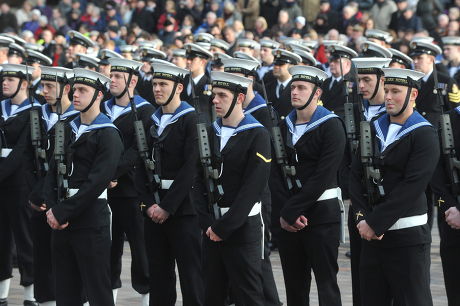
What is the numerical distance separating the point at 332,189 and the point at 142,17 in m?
16.8

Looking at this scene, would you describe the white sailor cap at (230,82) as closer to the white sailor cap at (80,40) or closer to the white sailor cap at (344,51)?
the white sailor cap at (344,51)

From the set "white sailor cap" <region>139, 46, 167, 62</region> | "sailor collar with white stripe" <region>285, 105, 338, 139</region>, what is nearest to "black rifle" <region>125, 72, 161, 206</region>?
"sailor collar with white stripe" <region>285, 105, 338, 139</region>

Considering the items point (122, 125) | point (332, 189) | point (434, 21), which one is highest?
point (434, 21)

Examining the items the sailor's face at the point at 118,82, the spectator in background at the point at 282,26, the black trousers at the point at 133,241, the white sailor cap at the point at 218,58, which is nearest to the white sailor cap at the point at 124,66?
the sailor's face at the point at 118,82

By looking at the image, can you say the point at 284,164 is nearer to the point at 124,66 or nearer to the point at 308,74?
the point at 308,74

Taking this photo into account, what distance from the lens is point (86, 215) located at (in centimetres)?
834

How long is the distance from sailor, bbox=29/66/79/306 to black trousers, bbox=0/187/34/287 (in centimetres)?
87

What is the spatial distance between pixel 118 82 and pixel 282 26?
11.2 m

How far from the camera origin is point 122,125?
9.85 m

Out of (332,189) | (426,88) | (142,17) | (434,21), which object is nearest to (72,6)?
(142,17)

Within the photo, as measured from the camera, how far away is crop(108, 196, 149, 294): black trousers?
978cm

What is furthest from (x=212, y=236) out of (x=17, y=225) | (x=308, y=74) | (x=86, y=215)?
(x=17, y=225)

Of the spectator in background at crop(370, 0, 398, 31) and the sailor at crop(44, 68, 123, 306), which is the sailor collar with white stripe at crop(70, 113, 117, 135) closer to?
the sailor at crop(44, 68, 123, 306)

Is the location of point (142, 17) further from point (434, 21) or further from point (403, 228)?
point (403, 228)
